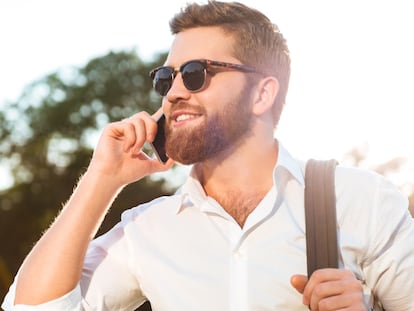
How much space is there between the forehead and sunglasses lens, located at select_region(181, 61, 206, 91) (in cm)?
8

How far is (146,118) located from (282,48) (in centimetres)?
105

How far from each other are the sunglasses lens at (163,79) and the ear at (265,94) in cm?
50

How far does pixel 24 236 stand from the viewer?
107 feet

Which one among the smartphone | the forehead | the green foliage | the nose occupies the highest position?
the forehead

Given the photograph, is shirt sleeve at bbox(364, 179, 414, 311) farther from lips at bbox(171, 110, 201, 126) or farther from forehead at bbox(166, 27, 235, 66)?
forehead at bbox(166, 27, 235, 66)

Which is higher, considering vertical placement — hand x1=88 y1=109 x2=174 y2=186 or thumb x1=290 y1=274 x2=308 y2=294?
hand x1=88 y1=109 x2=174 y2=186

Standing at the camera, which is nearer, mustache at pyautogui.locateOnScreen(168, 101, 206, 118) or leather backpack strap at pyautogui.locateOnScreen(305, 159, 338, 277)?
leather backpack strap at pyautogui.locateOnScreen(305, 159, 338, 277)

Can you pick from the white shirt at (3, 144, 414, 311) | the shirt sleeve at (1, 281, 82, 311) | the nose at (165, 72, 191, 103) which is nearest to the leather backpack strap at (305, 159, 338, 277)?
the white shirt at (3, 144, 414, 311)

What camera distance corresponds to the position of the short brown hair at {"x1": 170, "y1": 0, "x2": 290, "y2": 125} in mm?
4148

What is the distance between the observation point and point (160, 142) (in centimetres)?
392

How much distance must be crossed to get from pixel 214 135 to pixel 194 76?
32 cm

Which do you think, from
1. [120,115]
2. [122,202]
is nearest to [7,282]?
[122,202]

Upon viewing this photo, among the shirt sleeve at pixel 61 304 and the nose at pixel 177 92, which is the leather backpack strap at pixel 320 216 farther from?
the shirt sleeve at pixel 61 304

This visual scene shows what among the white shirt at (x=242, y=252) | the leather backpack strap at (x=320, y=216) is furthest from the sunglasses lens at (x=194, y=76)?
the leather backpack strap at (x=320, y=216)
